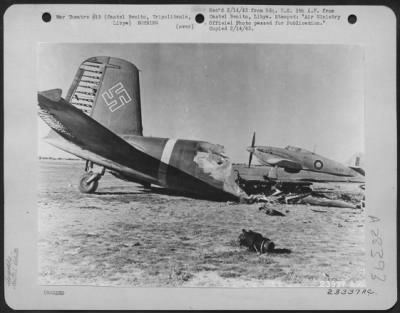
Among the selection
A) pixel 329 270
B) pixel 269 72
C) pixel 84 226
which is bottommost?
pixel 329 270

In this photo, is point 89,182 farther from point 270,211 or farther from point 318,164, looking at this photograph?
point 318,164

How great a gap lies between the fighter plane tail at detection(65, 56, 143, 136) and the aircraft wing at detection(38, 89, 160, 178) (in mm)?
23

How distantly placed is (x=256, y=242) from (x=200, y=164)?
276 millimetres

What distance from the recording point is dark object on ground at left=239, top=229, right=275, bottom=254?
114cm

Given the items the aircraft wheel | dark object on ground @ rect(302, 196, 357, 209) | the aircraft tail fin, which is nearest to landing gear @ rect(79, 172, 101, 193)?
the aircraft wheel

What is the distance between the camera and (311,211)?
3.83ft

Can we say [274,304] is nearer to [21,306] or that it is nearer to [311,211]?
[311,211]

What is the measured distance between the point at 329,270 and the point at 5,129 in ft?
3.38

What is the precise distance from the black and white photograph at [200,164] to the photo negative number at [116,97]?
24 mm

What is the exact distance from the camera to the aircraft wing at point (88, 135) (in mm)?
1171

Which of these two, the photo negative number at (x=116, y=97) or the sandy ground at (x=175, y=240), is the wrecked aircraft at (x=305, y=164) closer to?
the sandy ground at (x=175, y=240)

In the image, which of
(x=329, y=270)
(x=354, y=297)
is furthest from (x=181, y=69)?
(x=354, y=297)

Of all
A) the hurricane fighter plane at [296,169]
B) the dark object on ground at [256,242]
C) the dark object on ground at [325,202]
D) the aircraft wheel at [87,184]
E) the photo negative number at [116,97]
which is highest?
→ the photo negative number at [116,97]

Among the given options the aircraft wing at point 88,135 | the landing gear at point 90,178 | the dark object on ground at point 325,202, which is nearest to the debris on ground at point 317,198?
the dark object on ground at point 325,202
